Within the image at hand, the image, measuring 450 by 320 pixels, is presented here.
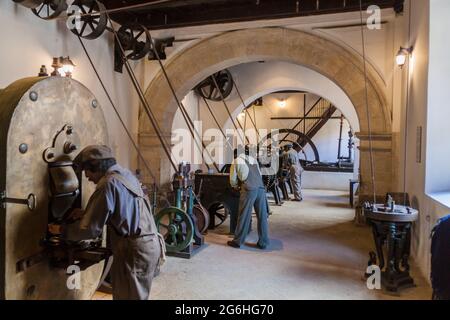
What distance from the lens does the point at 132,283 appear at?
224 cm

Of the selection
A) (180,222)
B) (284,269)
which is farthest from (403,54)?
(180,222)

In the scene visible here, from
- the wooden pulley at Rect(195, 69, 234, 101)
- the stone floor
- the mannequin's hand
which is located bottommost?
the stone floor

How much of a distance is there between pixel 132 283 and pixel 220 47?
5150mm

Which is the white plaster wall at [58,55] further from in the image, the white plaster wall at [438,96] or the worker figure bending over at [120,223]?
the white plaster wall at [438,96]

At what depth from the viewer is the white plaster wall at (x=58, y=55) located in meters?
4.27

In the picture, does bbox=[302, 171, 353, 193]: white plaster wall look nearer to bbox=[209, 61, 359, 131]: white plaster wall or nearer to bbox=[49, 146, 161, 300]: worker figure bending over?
bbox=[209, 61, 359, 131]: white plaster wall

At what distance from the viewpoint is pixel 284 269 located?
4.25 m

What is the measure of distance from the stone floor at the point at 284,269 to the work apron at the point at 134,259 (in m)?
1.25

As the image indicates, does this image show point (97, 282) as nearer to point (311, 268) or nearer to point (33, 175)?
point (33, 175)

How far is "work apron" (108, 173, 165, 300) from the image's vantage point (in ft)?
7.30

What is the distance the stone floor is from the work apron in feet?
4.09

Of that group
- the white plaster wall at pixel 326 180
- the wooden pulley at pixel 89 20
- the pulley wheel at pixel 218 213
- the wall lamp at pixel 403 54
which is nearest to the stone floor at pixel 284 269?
the pulley wheel at pixel 218 213

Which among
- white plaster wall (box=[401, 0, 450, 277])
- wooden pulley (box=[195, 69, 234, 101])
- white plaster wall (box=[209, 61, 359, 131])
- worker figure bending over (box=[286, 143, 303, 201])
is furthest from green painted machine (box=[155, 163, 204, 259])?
white plaster wall (box=[209, 61, 359, 131])

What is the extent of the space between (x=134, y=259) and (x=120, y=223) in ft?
0.81
